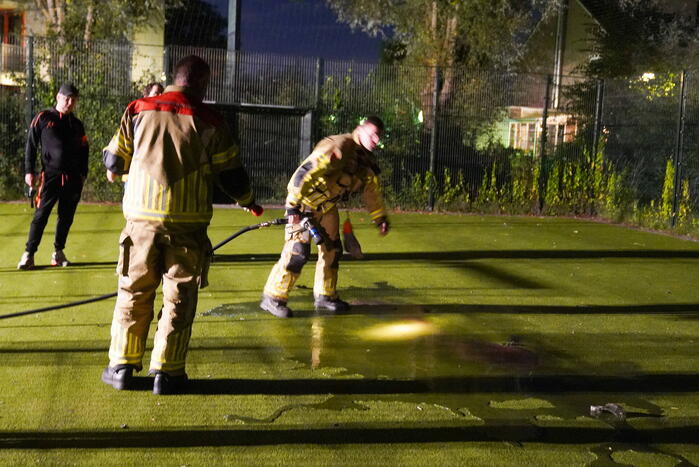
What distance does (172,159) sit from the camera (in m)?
4.90

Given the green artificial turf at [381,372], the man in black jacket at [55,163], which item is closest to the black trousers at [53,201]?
the man in black jacket at [55,163]

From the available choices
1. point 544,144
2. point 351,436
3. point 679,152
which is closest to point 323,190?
point 351,436

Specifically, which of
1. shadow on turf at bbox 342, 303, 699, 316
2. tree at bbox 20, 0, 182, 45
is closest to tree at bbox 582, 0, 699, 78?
tree at bbox 20, 0, 182, 45

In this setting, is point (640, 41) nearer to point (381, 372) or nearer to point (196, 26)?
point (196, 26)

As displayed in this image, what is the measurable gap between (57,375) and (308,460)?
2.09 meters

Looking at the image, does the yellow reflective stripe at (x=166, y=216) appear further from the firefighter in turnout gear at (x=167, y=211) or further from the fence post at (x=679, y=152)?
the fence post at (x=679, y=152)

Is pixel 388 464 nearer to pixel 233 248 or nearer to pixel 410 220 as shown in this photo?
pixel 233 248

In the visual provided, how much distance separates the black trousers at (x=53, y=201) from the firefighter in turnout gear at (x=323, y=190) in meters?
3.05

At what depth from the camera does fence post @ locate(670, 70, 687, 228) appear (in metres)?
16.0

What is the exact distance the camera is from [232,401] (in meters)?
5.00

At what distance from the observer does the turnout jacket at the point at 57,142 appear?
9086mm

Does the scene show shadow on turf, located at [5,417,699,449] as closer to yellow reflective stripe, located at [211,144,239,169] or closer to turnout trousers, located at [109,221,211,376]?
turnout trousers, located at [109,221,211,376]

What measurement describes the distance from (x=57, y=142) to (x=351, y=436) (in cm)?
596

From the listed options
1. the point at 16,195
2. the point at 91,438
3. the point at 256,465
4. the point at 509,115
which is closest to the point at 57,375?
the point at 91,438
